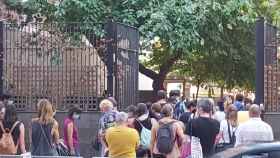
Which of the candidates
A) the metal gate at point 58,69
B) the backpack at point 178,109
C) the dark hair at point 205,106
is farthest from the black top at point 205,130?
the metal gate at point 58,69

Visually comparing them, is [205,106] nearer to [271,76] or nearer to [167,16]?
[271,76]

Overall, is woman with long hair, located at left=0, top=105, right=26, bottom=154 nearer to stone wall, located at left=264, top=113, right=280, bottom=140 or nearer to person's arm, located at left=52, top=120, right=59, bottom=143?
person's arm, located at left=52, top=120, right=59, bottom=143

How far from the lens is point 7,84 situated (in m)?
16.5

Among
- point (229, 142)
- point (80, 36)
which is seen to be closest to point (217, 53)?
point (80, 36)

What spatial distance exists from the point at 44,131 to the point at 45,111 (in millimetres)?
345

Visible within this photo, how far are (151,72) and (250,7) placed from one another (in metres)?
7.87

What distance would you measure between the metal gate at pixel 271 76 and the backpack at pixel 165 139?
299 inches

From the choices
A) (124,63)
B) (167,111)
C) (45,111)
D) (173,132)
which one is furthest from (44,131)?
(124,63)

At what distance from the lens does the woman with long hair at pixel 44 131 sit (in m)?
10.9

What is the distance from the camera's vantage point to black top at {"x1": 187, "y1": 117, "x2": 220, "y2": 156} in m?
10.4

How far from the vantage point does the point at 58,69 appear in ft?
53.2

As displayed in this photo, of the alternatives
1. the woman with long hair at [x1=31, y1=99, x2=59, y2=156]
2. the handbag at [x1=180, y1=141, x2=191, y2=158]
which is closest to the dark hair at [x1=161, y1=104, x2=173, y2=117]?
the handbag at [x1=180, y1=141, x2=191, y2=158]

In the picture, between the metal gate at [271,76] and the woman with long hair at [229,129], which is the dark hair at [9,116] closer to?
the woman with long hair at [229,129]

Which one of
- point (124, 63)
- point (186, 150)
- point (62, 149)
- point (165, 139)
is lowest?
point (62, 149)
